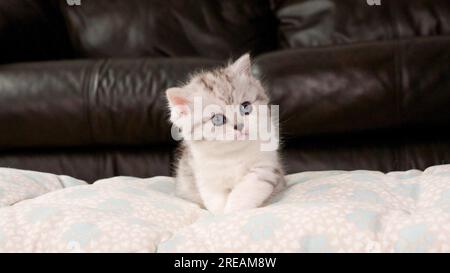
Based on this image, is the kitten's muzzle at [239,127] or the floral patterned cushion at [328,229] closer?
the floral patterned cushion at [328,229]

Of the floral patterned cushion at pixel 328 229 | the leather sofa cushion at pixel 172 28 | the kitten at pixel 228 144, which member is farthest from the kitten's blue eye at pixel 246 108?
the leather sofa cushion at pixel 172 28

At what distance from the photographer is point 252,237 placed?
3.08ft

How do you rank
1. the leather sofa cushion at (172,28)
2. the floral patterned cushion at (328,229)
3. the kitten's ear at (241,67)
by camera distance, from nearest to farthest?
the floral patterned cushion at (328,229) < the kitten's ear at (241,67) < the leather sofa cushion at (172,28)

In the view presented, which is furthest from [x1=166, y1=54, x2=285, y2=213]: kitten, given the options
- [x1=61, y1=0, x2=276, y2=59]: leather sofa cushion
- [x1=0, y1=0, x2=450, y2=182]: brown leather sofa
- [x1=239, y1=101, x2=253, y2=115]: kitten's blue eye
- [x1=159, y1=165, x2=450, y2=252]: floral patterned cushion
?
[x1=61, y1=0, x2=276, y2=59]: leather sofa cushion

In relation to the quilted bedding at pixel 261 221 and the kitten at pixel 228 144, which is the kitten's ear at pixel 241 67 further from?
the quilted bedding at pixel 261 221

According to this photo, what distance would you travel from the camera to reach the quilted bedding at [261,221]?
0.92 metres

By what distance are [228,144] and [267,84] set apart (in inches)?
22.3

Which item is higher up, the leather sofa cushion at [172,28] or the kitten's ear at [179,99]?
the leather sofa cushion at [172,28]

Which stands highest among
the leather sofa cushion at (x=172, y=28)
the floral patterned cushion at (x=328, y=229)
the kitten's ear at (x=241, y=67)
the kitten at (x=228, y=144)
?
the leather sofa cushion at (x=172, y=28)

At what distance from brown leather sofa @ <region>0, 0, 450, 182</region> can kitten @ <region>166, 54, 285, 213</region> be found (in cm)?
47

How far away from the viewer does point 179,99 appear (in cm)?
122

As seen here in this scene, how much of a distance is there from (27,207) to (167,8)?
1255mm

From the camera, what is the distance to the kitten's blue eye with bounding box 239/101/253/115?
120cm

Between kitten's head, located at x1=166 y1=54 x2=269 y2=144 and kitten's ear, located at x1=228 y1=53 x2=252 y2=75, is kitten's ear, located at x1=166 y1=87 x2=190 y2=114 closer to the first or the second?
kitten's head, located at x1=166 y1=54 x2=269 y2=144
